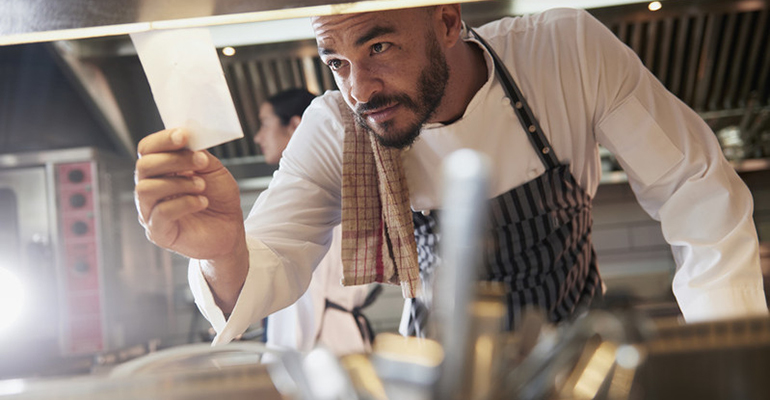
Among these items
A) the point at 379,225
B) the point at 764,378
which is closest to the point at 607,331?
the point at 764,378

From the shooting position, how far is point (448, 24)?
1.07 meters

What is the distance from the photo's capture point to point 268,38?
2.13 m

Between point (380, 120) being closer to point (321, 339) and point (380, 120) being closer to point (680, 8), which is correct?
point (321, 339)

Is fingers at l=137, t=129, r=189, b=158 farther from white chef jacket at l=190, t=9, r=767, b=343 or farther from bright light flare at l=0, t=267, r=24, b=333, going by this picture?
bright light flare at l=0, t=267, r=24, b=333

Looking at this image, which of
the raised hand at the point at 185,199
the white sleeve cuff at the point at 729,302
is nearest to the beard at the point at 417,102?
the raised hand at the point at 185,199

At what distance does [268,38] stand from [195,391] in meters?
1.79

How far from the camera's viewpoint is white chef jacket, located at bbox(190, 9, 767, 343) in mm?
946

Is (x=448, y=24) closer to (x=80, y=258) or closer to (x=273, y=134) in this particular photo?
(x=273, y=134)

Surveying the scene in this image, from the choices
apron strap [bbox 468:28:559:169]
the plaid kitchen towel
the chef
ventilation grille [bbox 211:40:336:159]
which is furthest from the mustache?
ventilation grille [bbox 211:40:336:159]

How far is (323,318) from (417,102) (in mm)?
1197

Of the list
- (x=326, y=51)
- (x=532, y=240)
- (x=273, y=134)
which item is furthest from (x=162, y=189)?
(x=273, y=134)

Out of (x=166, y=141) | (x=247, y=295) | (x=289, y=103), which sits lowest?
(x=247, y=295)

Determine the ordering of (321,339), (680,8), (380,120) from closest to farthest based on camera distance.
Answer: (380,120)
(321,339)
(680,8)

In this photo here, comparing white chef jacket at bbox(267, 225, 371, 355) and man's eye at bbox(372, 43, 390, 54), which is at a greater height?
man's eye at bbox(372, 43, 390, 54)
